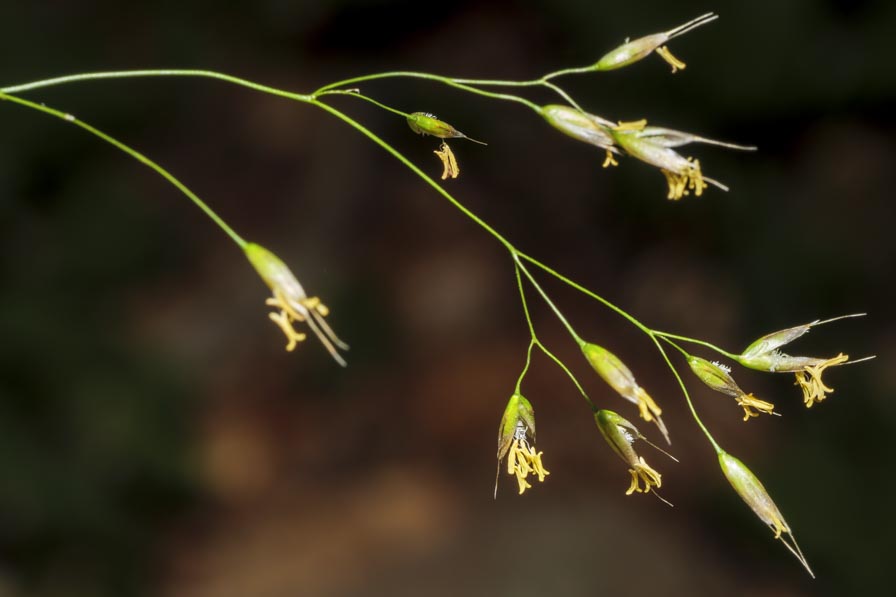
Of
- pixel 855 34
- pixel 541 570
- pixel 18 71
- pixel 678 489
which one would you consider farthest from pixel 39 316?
pixel 855 34

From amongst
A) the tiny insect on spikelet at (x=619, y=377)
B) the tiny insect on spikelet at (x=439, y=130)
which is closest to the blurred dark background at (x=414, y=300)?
the tiny insect on spikelet at (x=439, y=130)

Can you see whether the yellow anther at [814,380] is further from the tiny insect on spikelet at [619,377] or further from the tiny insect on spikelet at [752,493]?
the tiny insect on spikelet at [619,377]

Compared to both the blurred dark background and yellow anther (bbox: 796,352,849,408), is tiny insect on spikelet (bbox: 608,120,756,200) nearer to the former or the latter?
yellow anther (bbox: 796,352,849,408)

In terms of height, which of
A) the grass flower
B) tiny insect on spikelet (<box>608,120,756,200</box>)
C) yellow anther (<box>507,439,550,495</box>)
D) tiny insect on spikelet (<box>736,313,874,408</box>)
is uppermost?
the grass flower

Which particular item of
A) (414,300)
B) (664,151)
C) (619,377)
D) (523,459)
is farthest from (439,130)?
(414,300)

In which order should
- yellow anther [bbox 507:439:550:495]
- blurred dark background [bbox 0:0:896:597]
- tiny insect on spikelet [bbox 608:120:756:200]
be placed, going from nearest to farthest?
1. tiny insect on spikelet [bbox 608:120:756:200]
2. yellow anther [bbox 507:439:550:495]
3. blurred dark background [bbox 0:0:896:597]

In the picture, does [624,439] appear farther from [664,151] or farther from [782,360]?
[664,151]

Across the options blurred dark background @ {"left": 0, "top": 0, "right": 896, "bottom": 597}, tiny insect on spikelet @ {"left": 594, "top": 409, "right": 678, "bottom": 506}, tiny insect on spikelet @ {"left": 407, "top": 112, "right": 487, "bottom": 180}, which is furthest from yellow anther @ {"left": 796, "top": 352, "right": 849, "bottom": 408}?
blurred dark background @ {"left": 0, "top": 0, "right": 896, "bottom": 597}

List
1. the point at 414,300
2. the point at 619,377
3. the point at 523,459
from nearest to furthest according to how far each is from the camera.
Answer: the point at 619,377, the point at 523,459, the point at 414,300

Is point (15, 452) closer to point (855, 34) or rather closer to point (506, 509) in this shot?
point (506, 509)
